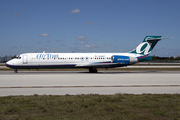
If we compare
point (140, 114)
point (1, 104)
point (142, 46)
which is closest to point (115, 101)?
point (140, 114)

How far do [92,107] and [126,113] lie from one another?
62.7 inches

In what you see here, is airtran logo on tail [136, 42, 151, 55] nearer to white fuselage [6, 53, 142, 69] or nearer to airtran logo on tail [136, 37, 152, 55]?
airtran logo on tail [136, 37, 152, 55]

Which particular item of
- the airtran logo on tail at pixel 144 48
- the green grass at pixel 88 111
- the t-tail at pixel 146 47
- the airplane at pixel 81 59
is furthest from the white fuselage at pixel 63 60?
the green grass at pixel 88 111

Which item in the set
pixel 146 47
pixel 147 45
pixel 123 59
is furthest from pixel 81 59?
pixel 147 45

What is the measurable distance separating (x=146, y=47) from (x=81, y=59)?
41.4ft

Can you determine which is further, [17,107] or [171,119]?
[17,107]

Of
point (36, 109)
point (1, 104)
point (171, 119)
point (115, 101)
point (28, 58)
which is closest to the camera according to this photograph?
point (171, 119)

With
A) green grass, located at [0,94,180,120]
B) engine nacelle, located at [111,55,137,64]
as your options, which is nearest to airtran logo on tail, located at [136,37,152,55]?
engine nacelle, located at [111,55,137,64]

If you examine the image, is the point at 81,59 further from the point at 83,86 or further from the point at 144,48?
the point at 83,86

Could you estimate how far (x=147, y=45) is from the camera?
1409 inches

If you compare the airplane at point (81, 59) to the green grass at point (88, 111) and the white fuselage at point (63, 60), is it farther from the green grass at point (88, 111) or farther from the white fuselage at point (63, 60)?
the green grass at point (88, 111)

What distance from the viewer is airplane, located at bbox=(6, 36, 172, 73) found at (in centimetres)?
3231

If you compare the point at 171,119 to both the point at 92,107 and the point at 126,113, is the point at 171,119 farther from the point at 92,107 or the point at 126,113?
the point at 92,107

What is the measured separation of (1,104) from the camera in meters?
8.67
